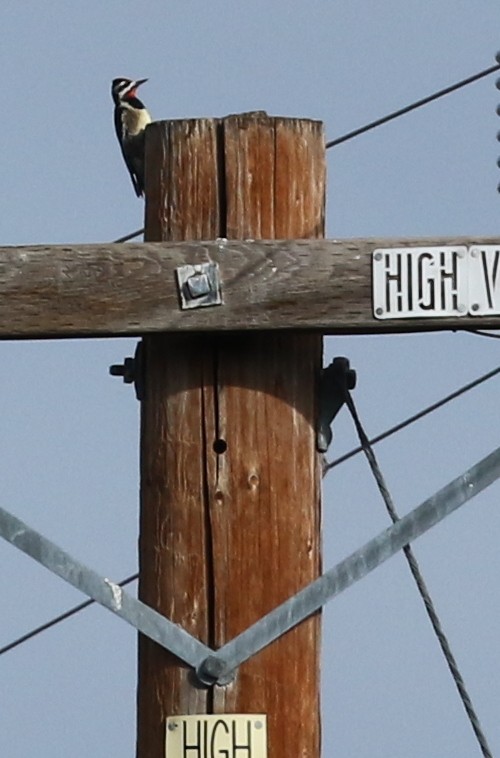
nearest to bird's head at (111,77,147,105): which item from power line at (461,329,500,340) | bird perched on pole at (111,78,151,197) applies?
bird perched on pole at (111,78,151,197)

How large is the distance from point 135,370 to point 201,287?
321mm

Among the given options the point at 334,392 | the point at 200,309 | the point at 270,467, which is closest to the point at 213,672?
the point at 270,467

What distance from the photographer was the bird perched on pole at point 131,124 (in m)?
6.13

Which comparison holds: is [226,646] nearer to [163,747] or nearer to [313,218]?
[163,747]

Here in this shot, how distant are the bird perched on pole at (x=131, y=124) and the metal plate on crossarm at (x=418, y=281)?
881 mm

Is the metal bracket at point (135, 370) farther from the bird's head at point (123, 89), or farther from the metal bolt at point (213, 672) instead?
the bird's head at point (123, 89)

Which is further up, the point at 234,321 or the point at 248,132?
the point at 248,132

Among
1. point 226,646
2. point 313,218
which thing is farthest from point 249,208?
point 226,646

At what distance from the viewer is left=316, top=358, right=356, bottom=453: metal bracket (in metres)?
4.54

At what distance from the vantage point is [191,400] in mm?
4508

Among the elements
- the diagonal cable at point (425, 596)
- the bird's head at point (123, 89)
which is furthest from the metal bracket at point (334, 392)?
the bird's head at point (123, 89)

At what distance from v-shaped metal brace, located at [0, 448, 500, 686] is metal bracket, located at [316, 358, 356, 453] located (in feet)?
0.99

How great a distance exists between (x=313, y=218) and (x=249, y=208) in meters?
0.16

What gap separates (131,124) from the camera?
28.8ft
